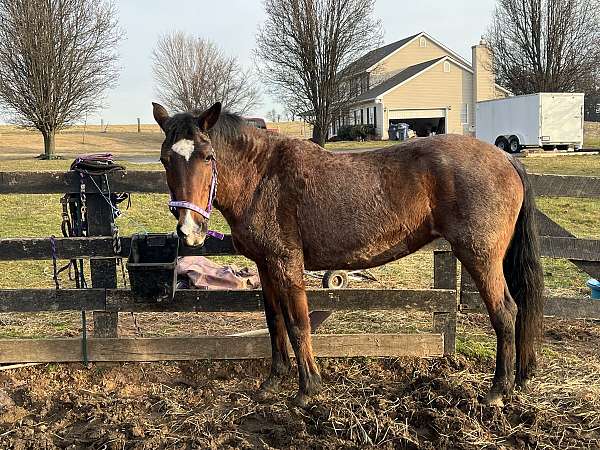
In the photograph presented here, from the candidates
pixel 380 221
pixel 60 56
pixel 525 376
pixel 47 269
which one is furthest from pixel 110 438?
pixel 60 56

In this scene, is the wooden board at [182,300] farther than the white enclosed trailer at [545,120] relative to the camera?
No

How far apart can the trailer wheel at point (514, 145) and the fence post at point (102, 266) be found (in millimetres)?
24655

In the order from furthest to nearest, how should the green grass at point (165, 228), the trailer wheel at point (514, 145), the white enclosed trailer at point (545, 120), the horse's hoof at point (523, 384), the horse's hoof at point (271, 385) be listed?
the trailer wheel at point (514, 145), the white enclosed trailer at point (545, 120), the green grass at point (165, 228), the horse's hoof at point (271, 385), the horse's hoof at point (523, 384)

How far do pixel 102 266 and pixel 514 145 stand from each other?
1002 inches

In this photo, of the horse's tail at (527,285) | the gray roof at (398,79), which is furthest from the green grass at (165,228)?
the gray roof at (398,79)

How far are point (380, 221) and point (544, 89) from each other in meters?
32.6

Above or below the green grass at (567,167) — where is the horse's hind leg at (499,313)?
below

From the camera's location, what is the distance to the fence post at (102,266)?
4.38 metres

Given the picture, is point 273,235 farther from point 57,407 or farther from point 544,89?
point 544,89

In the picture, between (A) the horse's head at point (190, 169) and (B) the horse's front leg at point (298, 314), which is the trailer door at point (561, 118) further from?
(A) the horse's head at point (190, 169)

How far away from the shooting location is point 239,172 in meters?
3.67

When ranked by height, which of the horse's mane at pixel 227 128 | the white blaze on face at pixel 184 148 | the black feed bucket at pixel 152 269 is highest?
the horse's mane at pixel 227 128

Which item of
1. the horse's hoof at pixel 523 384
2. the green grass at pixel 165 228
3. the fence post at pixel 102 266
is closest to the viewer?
the horse's hoof at pixel 523 384

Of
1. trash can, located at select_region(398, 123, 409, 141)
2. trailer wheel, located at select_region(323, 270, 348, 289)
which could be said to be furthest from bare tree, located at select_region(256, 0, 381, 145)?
trailer wheel, located at select_region(323, 270, 348, 289)
